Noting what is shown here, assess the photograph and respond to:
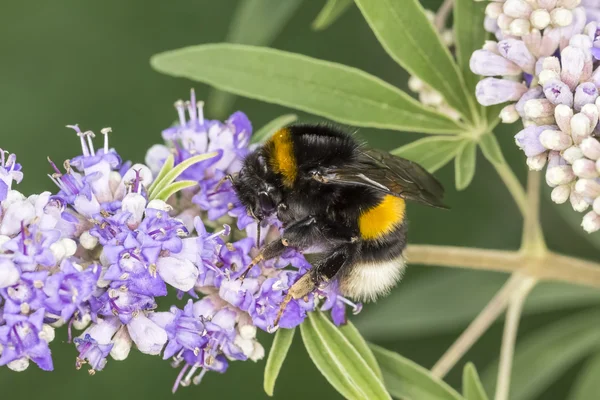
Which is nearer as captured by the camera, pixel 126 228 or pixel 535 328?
pixel 126 228

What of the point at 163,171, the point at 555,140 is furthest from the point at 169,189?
the point at 555,140

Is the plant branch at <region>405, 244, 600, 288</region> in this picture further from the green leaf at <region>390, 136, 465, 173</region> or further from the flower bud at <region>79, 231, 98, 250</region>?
the flower bud at <region>79, 231, 98, 250</region>

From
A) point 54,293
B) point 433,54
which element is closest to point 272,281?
point 54,293

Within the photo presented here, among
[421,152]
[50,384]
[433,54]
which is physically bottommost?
[50,384]

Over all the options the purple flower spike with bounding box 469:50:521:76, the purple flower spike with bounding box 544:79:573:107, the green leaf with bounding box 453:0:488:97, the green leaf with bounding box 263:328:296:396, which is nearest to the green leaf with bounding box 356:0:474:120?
the green leaf with bounding box 453:0:488:97

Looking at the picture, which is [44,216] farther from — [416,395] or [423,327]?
[423,327]

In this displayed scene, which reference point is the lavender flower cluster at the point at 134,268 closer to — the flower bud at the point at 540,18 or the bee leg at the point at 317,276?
the bee leg at the point at 317,276
